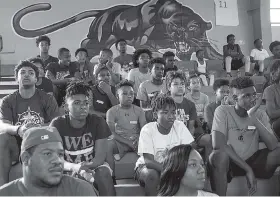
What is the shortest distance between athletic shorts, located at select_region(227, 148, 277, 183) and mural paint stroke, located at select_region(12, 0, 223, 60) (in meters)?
6.36

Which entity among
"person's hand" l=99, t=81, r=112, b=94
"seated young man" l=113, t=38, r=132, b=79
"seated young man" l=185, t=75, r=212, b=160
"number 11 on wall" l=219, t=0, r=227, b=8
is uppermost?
"number 11 on wall" l=219, t=0, r=227, b=8

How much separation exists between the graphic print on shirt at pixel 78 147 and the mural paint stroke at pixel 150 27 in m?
6.46

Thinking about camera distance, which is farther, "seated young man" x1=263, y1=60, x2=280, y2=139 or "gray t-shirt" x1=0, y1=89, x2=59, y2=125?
"seated young man" x1=263, y1=60, x2=280, y2=139

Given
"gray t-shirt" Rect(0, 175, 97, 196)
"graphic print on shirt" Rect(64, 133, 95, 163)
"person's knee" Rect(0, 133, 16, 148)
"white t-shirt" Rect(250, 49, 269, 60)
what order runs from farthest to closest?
"white t-shirt" Rect(250, 49, 269, 60)
"person's knee" Rect(0, 133, 16, 148)
"graphic print on shirt" Rect(64, 133, 95, 163)
"gray t-shirt" Rect(0, 175, 97, 196)

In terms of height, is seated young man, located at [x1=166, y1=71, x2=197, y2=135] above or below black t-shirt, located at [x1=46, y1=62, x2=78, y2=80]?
below

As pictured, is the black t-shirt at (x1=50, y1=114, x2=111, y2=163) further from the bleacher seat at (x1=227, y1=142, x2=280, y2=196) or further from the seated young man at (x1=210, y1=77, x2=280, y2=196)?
the bleacher seat at (x1=227, y1=142, x2=280, y2=196)

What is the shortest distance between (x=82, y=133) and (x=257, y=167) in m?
1.35

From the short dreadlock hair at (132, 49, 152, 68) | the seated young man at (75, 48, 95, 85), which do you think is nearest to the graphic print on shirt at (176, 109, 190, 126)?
the short dreadlock hair at (132, 49, 152, 68)

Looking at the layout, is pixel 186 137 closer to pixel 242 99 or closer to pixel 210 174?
pixel 210 174

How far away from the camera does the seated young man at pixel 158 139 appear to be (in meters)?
2.99

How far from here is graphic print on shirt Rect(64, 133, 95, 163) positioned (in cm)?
290

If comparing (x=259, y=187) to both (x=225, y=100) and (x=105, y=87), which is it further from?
(x=105, y=87)

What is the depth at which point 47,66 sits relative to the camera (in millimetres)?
5645

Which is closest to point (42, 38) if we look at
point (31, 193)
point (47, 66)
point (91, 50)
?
point (47, 66)
